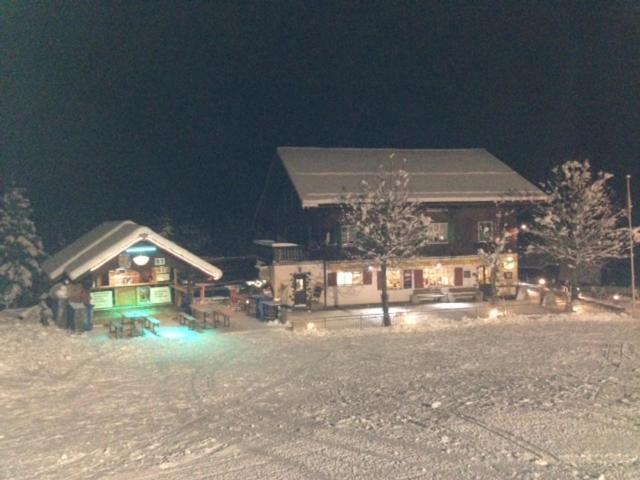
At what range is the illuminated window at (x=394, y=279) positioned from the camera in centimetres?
3356

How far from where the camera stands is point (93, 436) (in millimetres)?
12219

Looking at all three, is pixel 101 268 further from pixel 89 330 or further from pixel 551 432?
pixel 551 432

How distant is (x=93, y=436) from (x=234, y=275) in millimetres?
25630

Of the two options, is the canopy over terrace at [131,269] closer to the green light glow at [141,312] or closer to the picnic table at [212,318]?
the green light glow at [141,312]

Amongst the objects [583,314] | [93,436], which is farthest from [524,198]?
[93,436]

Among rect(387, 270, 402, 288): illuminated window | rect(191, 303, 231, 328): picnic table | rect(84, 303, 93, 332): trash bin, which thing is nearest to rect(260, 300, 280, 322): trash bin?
rect(191, 303, 231, 328): picnic table

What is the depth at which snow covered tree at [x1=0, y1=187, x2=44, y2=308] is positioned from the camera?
1197 inches

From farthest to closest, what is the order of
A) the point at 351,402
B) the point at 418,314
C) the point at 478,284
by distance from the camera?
the point at 478,284, the point at 418,314, the point at 351,402

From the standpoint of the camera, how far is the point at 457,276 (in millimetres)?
34812

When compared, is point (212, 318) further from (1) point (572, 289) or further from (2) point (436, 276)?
(1) point (572, 289)

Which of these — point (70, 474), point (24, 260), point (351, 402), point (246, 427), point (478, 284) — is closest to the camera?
point (70, 474)

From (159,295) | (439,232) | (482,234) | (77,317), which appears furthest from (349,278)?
(77,317)

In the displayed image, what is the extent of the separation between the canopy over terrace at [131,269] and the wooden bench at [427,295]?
1078 centimetres

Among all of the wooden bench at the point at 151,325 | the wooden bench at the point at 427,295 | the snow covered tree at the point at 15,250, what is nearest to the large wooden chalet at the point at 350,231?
the wooden bench at the point at 427,295
